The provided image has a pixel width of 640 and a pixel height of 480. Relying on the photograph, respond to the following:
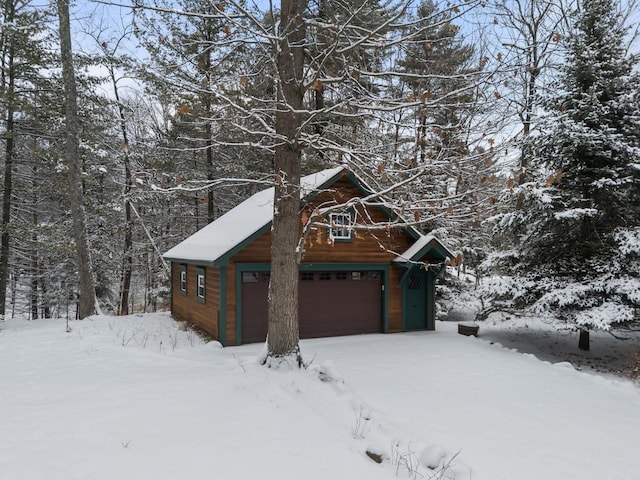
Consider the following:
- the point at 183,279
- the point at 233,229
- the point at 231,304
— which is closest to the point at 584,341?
the point at 231,304

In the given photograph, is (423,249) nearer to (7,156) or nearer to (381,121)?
(381,121)

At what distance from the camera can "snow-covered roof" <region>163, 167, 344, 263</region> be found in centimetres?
1020

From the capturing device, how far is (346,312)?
12227mm

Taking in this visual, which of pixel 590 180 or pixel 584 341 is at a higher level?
pixel 590 180

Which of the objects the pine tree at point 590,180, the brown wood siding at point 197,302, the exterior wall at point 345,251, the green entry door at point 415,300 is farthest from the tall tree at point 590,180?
the brown wood siding at point 197,302

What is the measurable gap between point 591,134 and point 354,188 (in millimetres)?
6497

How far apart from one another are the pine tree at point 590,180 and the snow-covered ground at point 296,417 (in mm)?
2450

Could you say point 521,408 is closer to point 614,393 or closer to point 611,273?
A: point 614,393

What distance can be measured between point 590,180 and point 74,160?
1571 cm

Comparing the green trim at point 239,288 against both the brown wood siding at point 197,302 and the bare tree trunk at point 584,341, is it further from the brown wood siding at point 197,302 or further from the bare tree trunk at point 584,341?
the bare tree trunk at point 584,341

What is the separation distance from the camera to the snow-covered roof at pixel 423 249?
12.2 metres

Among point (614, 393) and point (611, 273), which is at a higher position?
point (611, 273)

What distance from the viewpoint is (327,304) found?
1192 centimetres

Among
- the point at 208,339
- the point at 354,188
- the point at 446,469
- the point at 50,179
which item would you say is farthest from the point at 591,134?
the point at 50,179
